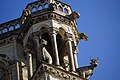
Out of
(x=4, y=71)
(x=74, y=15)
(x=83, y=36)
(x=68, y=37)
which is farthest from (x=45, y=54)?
(x=83, y=36)

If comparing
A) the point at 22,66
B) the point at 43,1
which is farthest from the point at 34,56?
the point at 43,1

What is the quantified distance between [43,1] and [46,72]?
4752 millimetres

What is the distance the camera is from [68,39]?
102 feet

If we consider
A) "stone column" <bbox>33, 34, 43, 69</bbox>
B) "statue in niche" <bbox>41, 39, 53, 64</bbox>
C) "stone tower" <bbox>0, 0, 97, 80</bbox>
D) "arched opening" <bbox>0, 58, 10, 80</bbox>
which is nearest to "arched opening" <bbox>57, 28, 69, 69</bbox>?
"stone tower" <bbox>0, 0, 97, 80</bbox>

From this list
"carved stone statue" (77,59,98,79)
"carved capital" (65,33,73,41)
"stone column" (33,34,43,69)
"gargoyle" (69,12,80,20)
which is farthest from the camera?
"gargoyle" (69,12,80,20)

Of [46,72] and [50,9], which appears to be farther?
[50,9]

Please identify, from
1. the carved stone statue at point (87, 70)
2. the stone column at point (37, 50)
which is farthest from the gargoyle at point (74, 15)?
the carved stone statue at point (87, 70)

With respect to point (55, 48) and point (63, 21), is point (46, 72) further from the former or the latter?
point (63, 21)

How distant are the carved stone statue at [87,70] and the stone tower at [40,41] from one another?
245 mm

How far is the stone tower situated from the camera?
30.3 m

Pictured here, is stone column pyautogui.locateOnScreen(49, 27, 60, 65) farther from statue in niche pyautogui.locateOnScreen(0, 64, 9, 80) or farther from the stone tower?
statue in niche pyautogui.locateOnScreen(0, 64, 9, 80)

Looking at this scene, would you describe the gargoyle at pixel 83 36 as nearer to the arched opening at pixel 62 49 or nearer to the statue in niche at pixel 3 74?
the arched opening at pixel 62 49

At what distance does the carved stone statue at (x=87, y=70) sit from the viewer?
99.7ft

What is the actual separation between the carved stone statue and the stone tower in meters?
0.24
